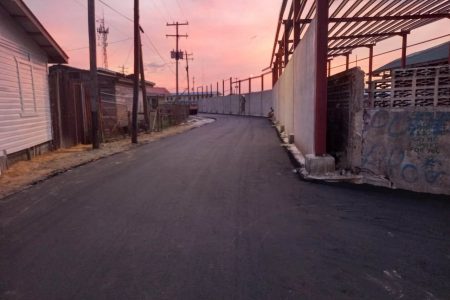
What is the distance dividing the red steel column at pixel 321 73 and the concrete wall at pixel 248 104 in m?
33.7

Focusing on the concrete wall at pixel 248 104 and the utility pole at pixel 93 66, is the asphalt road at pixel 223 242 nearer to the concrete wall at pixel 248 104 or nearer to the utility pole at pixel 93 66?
the utility pole at pixel 93 66

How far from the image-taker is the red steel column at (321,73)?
7.94 meters

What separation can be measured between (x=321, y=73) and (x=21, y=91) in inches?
366

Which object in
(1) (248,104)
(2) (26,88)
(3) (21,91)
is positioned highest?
(2) (26,88)

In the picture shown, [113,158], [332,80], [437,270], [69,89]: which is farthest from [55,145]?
[437,270]

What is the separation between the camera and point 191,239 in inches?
181

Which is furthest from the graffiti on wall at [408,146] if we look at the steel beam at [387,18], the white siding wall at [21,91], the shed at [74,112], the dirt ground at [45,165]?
the shed at [74,112]

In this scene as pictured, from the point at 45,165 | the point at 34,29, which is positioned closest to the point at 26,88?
the point at 34,29

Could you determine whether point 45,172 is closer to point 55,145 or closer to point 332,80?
point 55,145

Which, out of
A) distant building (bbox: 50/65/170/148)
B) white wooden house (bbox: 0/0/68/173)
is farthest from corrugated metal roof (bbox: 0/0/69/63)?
distant building (bbox: 50/65/170/148)

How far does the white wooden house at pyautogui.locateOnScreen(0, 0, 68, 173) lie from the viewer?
35.0 ft

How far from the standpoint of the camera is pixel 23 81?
476 inches

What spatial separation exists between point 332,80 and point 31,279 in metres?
8.91

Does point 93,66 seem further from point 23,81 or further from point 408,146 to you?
point 408,146
